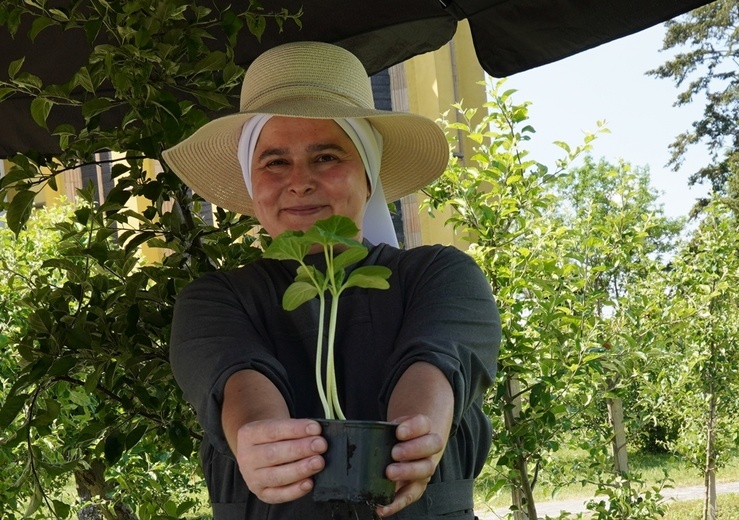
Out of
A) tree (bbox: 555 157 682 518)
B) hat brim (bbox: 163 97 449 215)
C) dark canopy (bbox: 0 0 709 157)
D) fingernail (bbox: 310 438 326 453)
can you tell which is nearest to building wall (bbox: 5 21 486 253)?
tree (bbox: 555 157 682 518)

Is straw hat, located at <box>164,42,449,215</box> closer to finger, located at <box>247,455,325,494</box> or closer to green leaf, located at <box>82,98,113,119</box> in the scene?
green leaf, located at <box>82,98,113,119</box>

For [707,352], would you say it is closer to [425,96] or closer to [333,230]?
[333,230]

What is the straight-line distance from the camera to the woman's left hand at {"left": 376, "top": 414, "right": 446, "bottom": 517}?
1.19 m

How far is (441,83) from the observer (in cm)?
1617

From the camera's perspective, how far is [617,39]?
7.67ft

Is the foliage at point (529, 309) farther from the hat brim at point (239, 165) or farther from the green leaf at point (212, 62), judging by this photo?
the green leaf at point (212, 62)

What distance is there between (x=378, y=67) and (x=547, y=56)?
0.60 m

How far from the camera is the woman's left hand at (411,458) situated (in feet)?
3.89

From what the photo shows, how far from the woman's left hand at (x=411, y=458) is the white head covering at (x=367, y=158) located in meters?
0.68

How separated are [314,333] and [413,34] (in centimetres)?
135

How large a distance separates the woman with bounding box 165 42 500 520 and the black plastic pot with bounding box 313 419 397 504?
0.01 metres

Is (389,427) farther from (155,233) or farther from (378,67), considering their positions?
(378,67)

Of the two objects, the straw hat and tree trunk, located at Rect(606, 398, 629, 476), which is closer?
the straw hat

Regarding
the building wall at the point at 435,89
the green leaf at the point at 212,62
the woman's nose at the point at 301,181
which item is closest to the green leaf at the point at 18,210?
the green leaf at the point at 212,62
